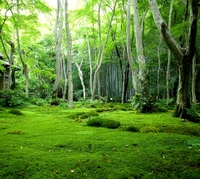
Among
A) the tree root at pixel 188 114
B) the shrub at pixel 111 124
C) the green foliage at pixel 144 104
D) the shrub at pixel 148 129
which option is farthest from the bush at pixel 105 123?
the green foliage at pixel 144 104

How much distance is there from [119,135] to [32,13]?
11.4 m

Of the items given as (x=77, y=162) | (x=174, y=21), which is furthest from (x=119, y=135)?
(x=174, y=21)

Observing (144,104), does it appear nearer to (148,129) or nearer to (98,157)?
(148,129)

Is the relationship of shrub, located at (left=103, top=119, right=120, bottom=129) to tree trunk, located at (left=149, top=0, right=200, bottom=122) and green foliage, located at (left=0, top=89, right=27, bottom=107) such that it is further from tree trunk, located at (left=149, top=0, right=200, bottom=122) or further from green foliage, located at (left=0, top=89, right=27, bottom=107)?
green foliage, located at (left=0, top=89, right=27, bottom=107)

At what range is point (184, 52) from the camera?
5.74m

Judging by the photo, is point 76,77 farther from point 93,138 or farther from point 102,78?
point 93,138

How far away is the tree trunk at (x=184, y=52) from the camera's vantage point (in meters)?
5.38

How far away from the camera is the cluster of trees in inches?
244

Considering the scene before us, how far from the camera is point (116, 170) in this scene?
2.48 m

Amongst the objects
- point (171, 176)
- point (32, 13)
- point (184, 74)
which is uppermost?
point (32, 13)

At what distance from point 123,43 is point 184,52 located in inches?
435

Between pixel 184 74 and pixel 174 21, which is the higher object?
pixel 174 21

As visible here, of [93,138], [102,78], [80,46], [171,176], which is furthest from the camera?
[102,78]

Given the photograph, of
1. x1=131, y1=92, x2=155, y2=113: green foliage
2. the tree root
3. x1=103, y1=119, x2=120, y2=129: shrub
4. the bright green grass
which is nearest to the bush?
x1=103, y1=119, x2=120, y2=129: shrub
